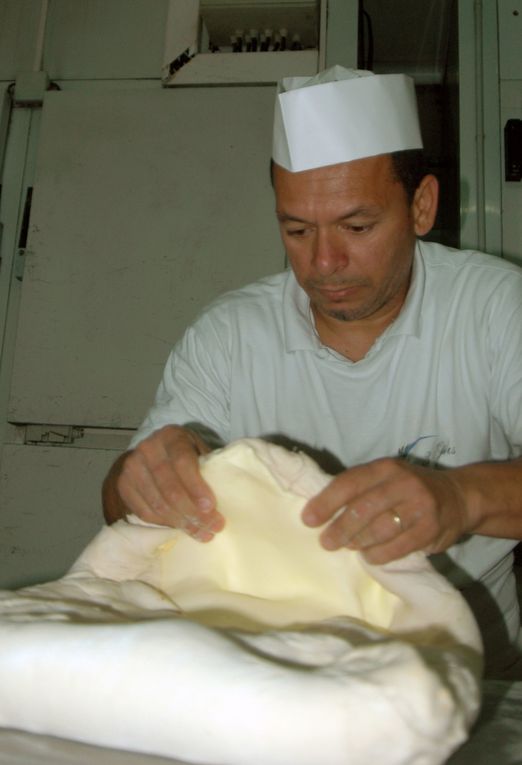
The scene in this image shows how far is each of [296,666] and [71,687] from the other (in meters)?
0.16

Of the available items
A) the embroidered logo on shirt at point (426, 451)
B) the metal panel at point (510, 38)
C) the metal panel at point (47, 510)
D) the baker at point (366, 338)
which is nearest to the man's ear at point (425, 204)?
the baker at point (366, 338)

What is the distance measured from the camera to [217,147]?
1.97 m

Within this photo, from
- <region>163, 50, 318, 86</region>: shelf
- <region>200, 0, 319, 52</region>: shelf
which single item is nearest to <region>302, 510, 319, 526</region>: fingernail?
<region>163, 50, 318, 86</region>: shelf

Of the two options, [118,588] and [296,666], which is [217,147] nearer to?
[118,588]

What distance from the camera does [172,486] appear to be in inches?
30.2

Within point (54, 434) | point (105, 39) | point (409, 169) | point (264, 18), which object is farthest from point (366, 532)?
point (105, 39)

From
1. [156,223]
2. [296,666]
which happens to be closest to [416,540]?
[296,666]

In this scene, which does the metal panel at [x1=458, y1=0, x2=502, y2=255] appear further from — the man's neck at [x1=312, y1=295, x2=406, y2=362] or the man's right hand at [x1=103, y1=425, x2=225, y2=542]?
the man's right hand at [x1=103, y1=425, x2=225, y2=542]

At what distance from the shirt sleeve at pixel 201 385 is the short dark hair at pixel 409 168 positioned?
41 centimetres

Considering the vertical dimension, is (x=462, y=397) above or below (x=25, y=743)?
above

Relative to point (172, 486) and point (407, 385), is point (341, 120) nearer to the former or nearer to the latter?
point (407, 385)

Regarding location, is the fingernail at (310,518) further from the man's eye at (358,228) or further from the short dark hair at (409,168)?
the short dark hair at (409,168)

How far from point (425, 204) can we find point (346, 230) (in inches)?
9.1

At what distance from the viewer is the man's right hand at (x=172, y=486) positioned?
753mm
